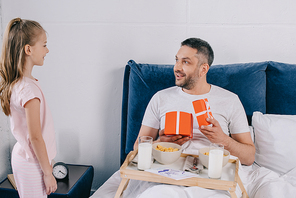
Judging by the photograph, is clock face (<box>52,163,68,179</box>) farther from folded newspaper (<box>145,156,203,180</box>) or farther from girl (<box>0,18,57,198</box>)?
folded newspaper (<box>145,156,203,180</box>)

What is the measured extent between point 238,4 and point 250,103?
708 mm

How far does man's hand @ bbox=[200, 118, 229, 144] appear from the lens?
1286 millimetres

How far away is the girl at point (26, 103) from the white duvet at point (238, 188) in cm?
39

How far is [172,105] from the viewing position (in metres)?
1.59

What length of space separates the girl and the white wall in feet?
Answer: 2.46

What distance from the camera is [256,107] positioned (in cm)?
164

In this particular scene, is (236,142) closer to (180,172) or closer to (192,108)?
(192,108)

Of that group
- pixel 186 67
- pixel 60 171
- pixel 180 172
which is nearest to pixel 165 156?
pixel 180 172

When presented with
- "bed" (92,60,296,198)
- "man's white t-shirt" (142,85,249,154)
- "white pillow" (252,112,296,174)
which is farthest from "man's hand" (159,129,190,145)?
"white pillow" (252,112,296,174)

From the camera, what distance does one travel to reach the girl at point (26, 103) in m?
1.13

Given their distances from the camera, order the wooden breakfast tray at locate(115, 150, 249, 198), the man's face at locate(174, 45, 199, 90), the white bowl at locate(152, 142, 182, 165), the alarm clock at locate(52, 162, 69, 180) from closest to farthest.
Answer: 1. the wooden breakfast tray at locate(115, 150, 249, 198)
2. the white bowl at locate(152, 142, 182, 165)
3. the man's face at locate(174, 45, 199, 90)
4. the alarm clock at locate(52, 162, 69, 180)

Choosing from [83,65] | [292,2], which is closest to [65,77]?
[83,65]

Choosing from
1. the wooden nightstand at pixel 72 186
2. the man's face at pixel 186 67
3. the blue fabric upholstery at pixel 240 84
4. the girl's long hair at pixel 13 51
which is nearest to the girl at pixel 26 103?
the girl's long hair at pixel 13 51

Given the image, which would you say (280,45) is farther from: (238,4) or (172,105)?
(172,105)
